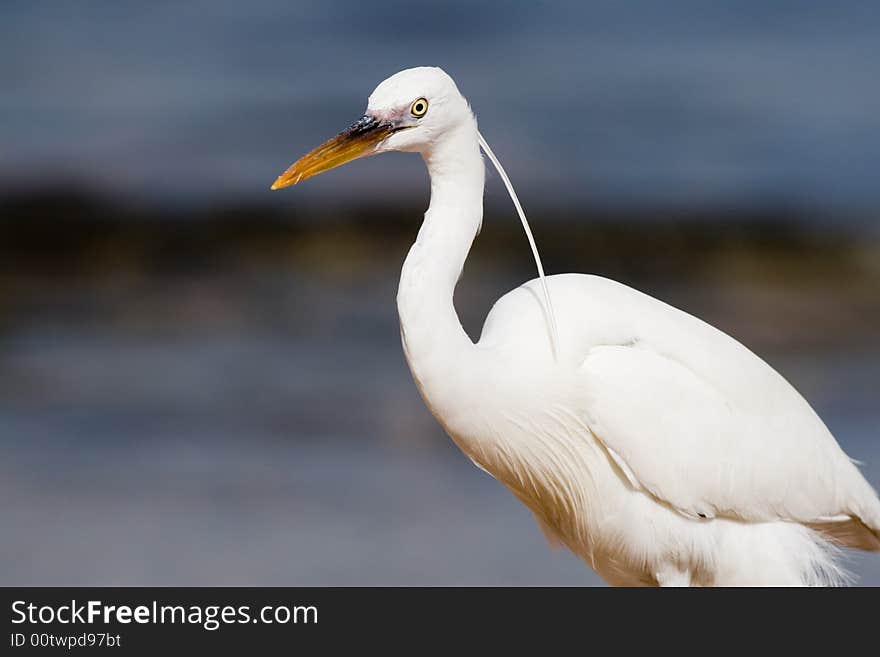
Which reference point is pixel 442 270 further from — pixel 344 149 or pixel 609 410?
pixel 609 410

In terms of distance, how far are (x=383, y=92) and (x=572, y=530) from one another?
98 cm

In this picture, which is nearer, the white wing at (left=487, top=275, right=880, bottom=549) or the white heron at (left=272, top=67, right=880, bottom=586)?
the white heron at (left=272, top=67, right=880, bottom=586)

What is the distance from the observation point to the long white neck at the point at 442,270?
2.04 meters

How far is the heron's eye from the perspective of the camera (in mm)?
2038

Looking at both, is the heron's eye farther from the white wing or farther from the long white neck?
the white wing

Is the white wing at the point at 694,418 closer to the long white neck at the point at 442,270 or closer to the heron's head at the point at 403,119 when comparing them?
the long white neck at the point at 442,270

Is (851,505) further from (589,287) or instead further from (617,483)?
(589,287)

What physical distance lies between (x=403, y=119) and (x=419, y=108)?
0.03 m

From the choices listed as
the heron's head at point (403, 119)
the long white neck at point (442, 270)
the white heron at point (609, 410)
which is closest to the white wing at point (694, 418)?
the white heron at point (609, 410)

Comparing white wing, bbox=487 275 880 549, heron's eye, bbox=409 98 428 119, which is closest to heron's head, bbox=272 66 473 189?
heron's eye, bbox=409 98 428 119

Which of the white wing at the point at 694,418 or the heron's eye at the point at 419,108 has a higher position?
the heron's eye at the point at 419,108

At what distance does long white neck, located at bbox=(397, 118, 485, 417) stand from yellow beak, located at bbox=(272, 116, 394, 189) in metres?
0.11

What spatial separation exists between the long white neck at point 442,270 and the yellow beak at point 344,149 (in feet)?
0.36

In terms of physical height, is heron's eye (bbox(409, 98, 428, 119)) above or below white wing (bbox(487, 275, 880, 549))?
above
